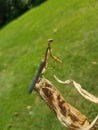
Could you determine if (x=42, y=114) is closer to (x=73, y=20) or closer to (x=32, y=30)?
(x=73, y=20)

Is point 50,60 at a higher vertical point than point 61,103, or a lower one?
lower

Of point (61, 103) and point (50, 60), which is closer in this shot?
point (61, 103)

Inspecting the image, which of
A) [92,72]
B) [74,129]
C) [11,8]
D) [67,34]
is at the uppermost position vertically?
[74,129]

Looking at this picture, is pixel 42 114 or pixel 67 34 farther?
pixel 67 34

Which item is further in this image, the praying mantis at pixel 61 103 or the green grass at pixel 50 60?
the green grass at pixel 50 60

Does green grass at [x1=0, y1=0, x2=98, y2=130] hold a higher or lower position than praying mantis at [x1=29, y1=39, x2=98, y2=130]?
lower

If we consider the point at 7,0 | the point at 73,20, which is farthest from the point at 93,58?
the point at 7,0

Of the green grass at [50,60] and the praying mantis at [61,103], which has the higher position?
the praying mantis at [61,103]

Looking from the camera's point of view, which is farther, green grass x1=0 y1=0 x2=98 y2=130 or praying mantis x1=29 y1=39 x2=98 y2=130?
green grass x1=0 y1=0 x2=98 y2=130
